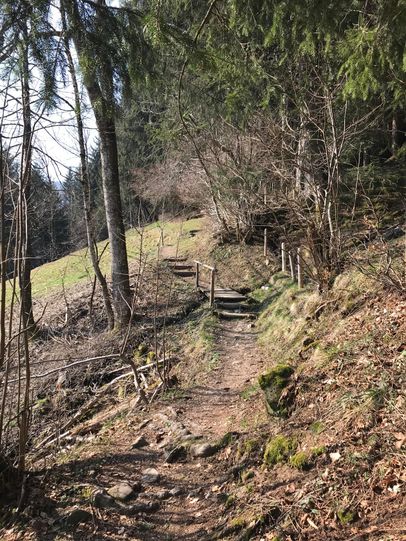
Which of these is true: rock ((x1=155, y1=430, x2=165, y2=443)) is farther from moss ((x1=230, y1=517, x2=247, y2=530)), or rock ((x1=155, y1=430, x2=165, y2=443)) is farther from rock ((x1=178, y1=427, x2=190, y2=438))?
moss ((x1=230, y1=517, x2=247, y2=530))

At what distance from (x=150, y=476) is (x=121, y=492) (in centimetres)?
41

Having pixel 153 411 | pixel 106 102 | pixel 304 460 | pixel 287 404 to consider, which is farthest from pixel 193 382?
pixel 106 102

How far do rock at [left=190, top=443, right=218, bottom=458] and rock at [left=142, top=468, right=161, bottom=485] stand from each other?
0.46m

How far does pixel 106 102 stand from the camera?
815 centimetres

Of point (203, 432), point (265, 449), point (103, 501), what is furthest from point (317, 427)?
point (103, 501)

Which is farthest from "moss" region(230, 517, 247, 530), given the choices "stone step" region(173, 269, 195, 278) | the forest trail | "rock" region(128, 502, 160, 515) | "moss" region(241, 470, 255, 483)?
"stone step" region(173, 269, 195, 278)

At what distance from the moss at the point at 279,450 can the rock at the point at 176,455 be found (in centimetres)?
132

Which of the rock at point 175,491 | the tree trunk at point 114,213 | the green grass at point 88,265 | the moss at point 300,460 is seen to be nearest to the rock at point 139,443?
the rock at point 175,491

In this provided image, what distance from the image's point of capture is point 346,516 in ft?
10.1

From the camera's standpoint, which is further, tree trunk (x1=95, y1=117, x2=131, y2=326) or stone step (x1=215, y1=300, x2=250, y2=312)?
stone step (x1=215, y1=300, x2=250, y2=312)

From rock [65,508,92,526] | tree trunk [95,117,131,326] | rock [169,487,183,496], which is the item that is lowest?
rock [65,508,92,526]

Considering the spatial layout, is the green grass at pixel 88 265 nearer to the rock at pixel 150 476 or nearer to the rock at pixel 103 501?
the rock at pixel 150 476

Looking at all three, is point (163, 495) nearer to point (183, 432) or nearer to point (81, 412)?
point (183, 432)

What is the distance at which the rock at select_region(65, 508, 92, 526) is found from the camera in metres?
4.42
